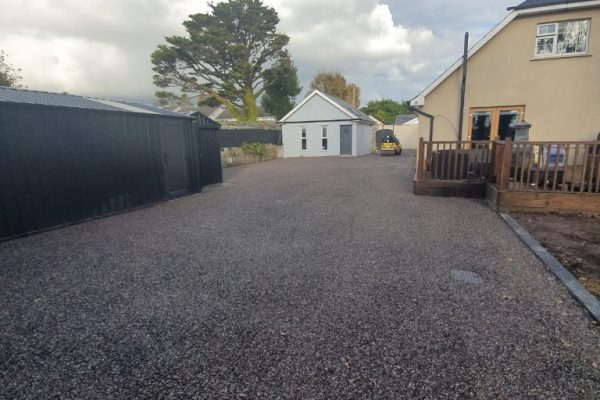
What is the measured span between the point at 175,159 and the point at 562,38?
1324 centimetres

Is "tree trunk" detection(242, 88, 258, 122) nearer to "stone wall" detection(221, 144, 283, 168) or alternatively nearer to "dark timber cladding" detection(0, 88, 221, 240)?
"stone wall" detection(221, 144, 283, 168)

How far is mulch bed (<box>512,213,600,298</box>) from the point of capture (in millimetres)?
3868

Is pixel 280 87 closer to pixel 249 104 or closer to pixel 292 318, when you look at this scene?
pixel 249 104

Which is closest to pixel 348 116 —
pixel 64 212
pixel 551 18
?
pixel 551 18

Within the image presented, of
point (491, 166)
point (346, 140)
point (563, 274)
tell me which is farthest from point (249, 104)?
point (563, 274)

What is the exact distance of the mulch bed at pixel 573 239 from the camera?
387 centimetres

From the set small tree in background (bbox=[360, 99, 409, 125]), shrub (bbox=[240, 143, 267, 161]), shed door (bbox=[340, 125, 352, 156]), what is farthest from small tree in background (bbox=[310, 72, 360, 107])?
shrub (bbox=[240, 143, 267, 161])

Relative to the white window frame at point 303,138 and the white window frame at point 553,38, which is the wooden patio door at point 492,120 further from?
the white window frame at point 303,138

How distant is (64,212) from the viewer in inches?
266

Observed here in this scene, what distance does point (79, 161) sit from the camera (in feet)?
23.1

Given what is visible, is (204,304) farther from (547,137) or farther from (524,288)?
(547,137)

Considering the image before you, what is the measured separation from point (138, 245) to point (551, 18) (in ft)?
44.9

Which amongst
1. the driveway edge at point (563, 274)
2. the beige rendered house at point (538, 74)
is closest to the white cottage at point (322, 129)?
the beige rendered house at point (538, 74)

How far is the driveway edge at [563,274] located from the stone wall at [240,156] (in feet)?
52.4
